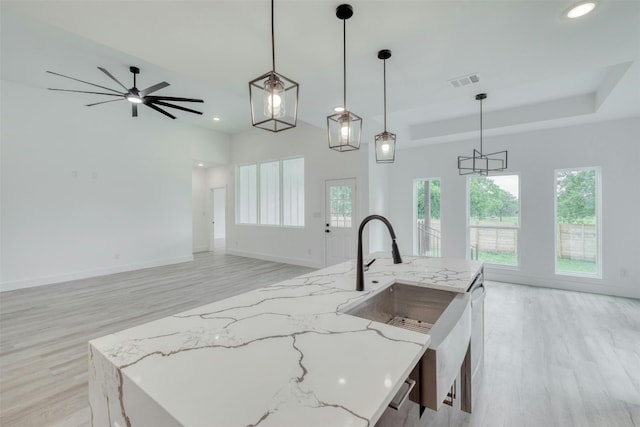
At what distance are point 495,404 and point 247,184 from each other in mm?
6842

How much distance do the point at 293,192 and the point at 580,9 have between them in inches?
215

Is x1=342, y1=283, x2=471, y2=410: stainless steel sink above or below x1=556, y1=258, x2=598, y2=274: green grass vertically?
above

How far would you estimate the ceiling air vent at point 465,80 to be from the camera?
2764mm

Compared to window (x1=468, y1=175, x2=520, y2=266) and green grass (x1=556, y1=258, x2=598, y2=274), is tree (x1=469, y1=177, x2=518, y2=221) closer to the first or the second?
window (x1=468, y1=175, x2=520, y2=266)

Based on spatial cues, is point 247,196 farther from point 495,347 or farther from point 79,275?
point 495,347

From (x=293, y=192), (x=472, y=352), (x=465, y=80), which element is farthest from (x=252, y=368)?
(x=293, y=192)

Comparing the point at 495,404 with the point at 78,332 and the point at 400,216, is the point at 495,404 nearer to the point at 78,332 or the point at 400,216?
the point at 78,332

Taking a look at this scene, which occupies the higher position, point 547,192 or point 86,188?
point 86,188

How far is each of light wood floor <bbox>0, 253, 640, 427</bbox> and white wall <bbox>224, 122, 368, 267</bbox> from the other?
1.51m

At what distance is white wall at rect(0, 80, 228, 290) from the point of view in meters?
4.54

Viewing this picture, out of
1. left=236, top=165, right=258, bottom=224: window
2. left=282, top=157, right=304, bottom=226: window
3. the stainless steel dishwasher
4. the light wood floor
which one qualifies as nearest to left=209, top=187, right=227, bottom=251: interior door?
left=236, top=165, right=258, bottom=224: window

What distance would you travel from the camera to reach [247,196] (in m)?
7.63

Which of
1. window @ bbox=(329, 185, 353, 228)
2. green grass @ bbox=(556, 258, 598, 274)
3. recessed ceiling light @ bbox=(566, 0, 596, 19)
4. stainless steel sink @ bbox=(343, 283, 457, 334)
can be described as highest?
recessed ceiling light @ bbox=(566, 0, 596, 19)

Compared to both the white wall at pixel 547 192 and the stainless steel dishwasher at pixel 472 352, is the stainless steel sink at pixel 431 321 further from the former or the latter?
the white wall at pixel 547 192
